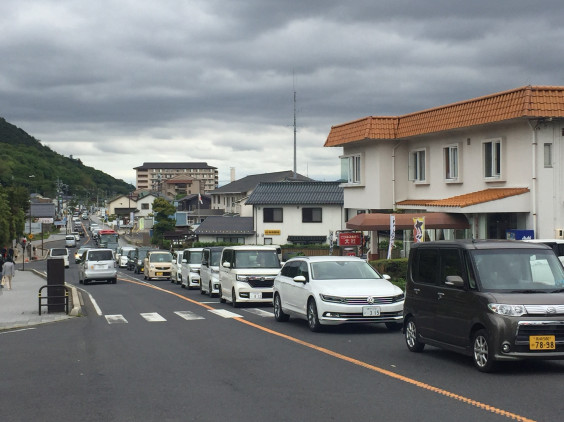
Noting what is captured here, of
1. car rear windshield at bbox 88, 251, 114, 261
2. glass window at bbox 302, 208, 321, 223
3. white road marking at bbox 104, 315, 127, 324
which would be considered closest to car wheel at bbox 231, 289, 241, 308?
white road marking at bbox 104, 315, 127, 324

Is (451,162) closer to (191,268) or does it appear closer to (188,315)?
(191,268)

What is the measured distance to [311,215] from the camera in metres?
72.6

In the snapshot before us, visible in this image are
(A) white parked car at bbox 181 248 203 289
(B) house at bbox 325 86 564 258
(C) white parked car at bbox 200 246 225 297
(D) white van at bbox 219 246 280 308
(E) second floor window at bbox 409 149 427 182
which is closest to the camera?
(D) white van at bbox 219 246 280 308

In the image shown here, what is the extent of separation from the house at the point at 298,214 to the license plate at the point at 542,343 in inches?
2414

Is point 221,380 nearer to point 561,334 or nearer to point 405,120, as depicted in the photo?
point 561,334

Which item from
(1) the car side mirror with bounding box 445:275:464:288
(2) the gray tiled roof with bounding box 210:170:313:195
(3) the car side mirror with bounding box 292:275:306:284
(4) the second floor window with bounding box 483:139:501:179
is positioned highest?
(2) the gray tiled roof with bounding box 210:170:313:195

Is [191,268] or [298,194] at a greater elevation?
[298,194]

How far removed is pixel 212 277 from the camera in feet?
95.2

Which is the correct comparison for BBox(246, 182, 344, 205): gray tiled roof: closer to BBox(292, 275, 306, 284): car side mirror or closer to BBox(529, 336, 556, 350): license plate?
BBox(292, 275, 306, 284): car side mirror

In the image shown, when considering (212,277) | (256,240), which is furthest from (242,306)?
(256,240)

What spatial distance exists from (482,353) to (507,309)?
840mm

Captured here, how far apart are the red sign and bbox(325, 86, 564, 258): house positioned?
3.49ft

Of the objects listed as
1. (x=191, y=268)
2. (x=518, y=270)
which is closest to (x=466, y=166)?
(x=191, y=268)

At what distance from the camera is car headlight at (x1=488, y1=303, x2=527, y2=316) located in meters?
10.2
